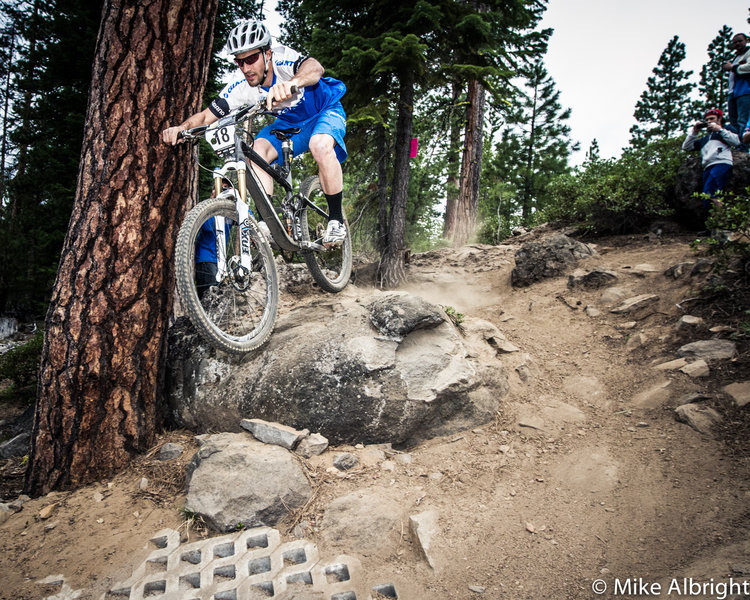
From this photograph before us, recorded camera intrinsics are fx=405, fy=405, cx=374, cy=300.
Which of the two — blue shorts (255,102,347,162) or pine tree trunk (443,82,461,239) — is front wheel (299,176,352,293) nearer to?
blue shorts (255,102,347,162)

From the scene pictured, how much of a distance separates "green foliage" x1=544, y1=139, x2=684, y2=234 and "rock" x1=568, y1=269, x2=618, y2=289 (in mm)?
2541

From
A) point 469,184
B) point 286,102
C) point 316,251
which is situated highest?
point 469,184

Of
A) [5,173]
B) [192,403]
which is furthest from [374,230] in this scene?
[5,173]

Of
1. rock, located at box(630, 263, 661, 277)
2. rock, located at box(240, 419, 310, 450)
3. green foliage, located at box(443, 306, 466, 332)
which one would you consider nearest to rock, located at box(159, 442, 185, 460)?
rock, located at box(240, 419, 310, 450)

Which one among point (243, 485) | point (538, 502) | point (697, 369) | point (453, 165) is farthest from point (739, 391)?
point (453, 165)

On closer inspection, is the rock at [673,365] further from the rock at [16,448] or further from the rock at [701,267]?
the rock at [16,448]

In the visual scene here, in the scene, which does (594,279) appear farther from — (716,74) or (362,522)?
(716,74)

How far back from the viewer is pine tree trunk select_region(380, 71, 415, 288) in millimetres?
7473

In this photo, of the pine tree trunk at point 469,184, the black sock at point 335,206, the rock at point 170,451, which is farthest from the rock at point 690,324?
the pine tree trunk at point 469,184

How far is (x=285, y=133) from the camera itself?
382 cm

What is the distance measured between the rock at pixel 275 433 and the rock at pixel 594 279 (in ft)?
15.3

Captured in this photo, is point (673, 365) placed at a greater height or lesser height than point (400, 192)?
lesser

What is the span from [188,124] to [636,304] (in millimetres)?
5056

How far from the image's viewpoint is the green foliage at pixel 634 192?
24.5ft
